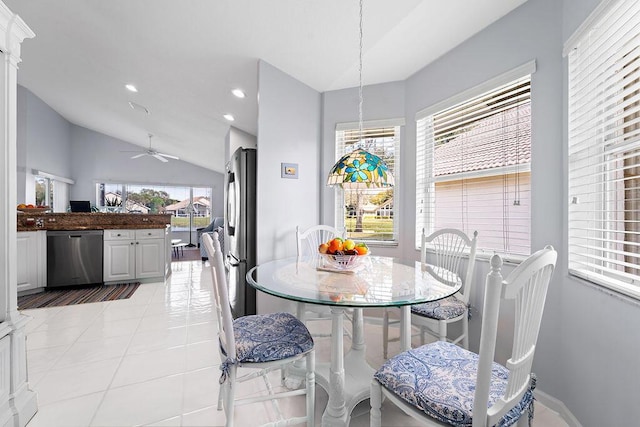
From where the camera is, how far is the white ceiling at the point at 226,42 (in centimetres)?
211

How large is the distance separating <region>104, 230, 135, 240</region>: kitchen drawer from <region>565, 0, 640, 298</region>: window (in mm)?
5147

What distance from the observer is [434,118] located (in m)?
2.74

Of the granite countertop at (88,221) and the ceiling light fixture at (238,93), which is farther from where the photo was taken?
the granite countertop at (88,221)

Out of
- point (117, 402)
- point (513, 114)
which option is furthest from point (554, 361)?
point (117, 402)

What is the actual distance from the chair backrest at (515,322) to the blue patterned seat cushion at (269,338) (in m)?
0.81

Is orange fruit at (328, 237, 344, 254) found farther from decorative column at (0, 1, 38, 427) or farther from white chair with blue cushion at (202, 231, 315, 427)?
decorative column at (0, 1, 38, 427)

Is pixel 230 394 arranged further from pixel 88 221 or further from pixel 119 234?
pixel 88 221

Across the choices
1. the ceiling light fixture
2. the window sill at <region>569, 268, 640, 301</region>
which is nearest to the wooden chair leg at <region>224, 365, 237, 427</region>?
the window sill at <region>569, 268, 640, 301</region>

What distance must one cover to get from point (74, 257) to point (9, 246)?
3.23 m

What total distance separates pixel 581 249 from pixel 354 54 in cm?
220

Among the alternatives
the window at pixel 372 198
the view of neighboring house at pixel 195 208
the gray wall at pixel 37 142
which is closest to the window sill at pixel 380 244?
the window at pixel 372 198

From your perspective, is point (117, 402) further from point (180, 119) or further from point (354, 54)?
point (180, 119)

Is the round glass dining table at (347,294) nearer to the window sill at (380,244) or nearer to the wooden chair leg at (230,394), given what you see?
the wooden chair leg at (230,394)

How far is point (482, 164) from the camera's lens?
7.46ft
